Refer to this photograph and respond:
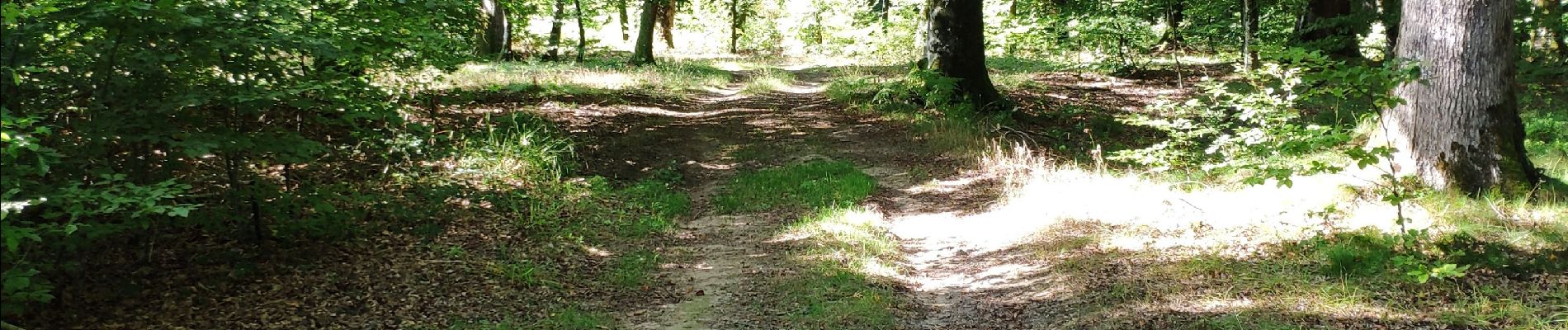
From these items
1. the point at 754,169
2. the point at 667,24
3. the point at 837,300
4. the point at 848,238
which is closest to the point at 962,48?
the point at 754,169

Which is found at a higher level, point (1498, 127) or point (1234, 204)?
point (1498, 127)

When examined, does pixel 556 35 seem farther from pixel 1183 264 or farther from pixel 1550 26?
pixel 1550 26

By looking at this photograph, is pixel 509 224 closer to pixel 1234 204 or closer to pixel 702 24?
pixel 1234 204

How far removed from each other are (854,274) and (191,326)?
12.6 feet

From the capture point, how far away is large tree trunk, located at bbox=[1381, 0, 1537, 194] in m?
5.60

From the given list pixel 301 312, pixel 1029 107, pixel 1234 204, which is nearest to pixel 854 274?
pixel 1234 204

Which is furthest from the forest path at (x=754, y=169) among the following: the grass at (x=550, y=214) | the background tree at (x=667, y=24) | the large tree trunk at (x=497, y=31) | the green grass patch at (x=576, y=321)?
the background tree at (x=667, y=24)

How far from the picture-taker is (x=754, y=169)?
31.9ft

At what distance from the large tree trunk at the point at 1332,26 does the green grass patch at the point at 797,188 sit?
7.88 metres

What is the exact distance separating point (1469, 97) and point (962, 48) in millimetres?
7951

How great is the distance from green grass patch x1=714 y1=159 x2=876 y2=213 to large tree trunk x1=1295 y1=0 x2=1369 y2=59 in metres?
7.88

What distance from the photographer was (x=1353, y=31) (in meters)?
13.6

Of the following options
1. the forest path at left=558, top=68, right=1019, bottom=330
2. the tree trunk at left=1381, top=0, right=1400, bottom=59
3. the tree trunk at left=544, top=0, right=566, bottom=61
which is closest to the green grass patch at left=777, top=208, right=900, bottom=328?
the forest path at left=558, top=68, right=1019, bottom=330

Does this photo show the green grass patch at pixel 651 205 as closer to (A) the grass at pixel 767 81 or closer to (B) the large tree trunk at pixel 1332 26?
(A) the grass at pixel 767 81
